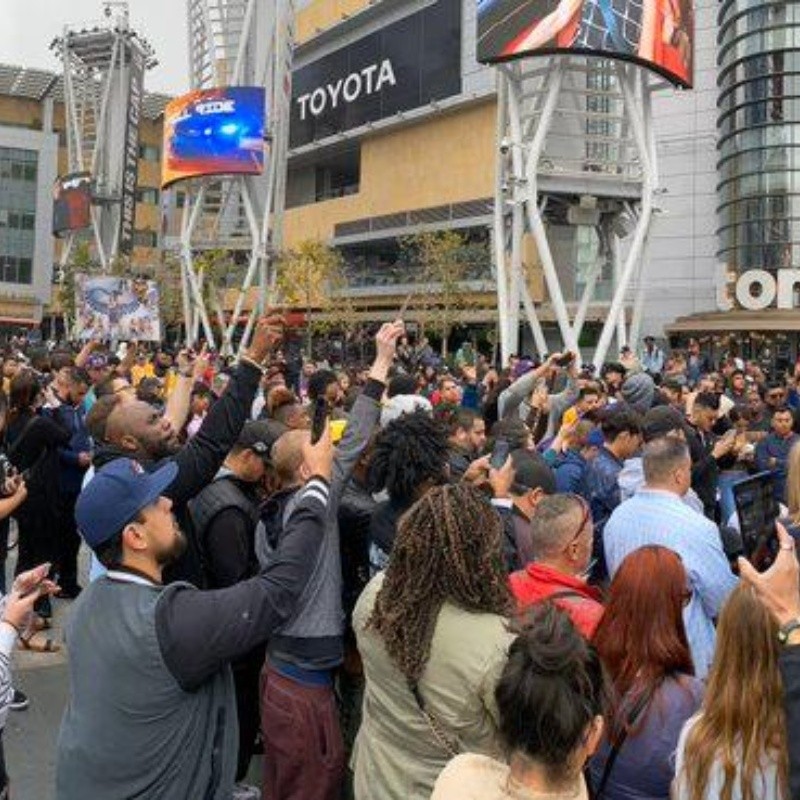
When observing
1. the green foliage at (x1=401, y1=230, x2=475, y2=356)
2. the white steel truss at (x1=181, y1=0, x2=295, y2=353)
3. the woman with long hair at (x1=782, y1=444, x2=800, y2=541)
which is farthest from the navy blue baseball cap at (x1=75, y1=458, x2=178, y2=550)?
the white steel truss at (x1=181, y1=0, x2=295, y2=353)

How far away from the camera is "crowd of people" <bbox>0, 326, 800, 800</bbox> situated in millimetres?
2330

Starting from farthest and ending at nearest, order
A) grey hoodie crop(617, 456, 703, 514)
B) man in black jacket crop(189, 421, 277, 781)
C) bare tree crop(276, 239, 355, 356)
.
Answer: bare tree crop(276, 239, 355, 356)
grey hoodie crop(617, 456, 703, 514)
man in black jacket crop(189, 421, 277, 781)

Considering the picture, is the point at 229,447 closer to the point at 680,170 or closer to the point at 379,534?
the point at 379,534

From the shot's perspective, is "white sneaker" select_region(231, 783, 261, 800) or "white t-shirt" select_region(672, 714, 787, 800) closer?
"white t-shirt" select_region(672, 714, 787, 800)

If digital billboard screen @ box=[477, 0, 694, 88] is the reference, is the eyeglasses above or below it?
below

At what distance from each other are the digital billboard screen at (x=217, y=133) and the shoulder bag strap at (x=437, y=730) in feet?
A: 126

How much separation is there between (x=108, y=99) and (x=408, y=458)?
60390 mm

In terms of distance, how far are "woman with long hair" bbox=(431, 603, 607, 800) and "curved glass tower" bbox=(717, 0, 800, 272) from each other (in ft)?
145

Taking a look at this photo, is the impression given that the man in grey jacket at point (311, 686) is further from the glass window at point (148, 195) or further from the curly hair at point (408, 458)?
the glass window at point (148, 195)

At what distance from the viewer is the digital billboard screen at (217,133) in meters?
39.1

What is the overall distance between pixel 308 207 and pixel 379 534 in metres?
55.8

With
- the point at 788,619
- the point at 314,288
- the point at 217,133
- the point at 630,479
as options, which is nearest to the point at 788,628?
the point at 788,619

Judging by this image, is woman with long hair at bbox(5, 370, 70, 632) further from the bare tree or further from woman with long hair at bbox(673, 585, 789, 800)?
the bare tree

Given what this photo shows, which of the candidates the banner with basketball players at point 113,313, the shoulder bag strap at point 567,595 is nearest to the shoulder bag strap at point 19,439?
the shoulder bag strap at point 567,595
